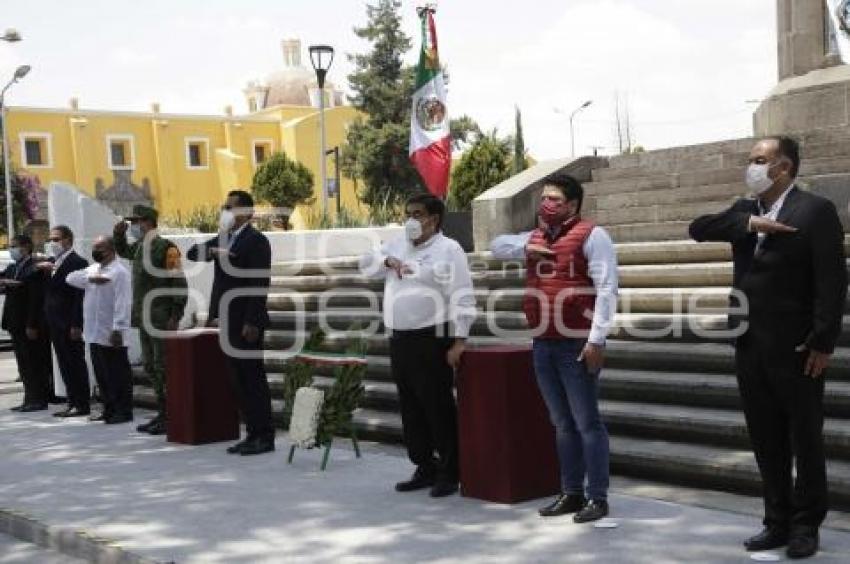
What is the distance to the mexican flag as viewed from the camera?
17.5 metres

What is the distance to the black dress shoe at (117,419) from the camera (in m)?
9.54

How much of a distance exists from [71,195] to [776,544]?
8.71m

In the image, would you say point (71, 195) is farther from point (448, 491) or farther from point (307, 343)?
point (448, 491)

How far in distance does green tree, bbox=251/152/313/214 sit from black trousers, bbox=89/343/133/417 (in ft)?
132

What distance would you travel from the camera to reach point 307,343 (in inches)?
293

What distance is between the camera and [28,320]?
10.8 metres

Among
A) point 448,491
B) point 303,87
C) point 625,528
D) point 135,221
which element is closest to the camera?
point 625,528

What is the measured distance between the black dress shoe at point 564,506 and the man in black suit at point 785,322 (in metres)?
1.09

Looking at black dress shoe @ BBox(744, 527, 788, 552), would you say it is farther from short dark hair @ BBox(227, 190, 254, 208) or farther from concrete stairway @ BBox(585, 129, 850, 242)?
concrete stairway @ BBox(585, 129, 850, 242)

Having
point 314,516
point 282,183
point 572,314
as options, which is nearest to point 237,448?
point 314,516

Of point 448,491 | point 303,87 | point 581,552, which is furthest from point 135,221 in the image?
point 303,87

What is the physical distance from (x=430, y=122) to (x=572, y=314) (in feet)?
42.1

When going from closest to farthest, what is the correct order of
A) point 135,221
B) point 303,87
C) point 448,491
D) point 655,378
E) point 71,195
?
point 448,491
point 655,378
point 135,221
point 71,195
point 303,87

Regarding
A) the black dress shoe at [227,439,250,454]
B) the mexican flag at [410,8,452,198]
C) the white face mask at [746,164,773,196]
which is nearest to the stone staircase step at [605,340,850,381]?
the white face mask at [746,164,773,196]
